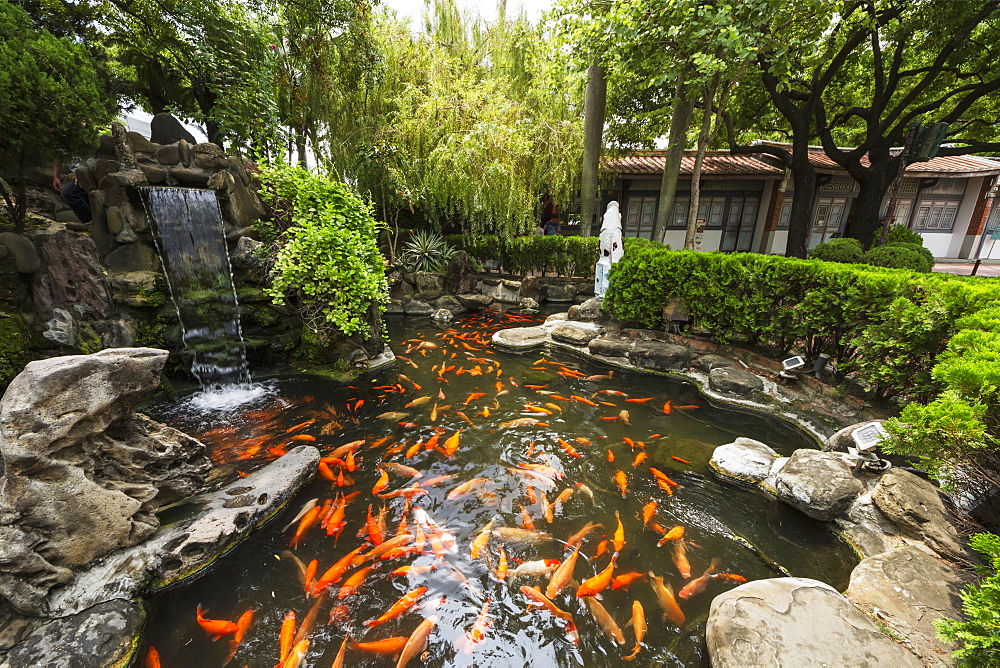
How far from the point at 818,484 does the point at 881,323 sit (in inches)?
101

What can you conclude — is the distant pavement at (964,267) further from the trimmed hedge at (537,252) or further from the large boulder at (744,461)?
the large boulder at (744,461)

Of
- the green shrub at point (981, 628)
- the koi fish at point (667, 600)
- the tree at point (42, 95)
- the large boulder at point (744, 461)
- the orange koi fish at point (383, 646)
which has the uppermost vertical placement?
the tree at point (42, 95)

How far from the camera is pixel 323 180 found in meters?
6.22

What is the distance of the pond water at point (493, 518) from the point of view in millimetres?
2613

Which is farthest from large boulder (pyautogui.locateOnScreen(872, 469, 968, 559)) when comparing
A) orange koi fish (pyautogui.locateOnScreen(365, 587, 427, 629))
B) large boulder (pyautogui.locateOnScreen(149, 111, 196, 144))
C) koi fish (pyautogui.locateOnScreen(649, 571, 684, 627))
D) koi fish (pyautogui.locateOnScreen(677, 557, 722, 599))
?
large boulder (pyautogui.locateOnScreen(149, 111, 196, 144))

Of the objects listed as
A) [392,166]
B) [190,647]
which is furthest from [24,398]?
[392,166]

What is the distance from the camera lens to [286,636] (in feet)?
8.31

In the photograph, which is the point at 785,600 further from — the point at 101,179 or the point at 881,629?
the point at 101,179

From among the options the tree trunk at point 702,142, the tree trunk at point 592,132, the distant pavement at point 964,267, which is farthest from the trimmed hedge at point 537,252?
the distant pavement at point 964,267

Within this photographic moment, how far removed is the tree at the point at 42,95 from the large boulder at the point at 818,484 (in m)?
8.60

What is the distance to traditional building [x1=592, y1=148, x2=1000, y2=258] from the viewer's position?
51.3 ft

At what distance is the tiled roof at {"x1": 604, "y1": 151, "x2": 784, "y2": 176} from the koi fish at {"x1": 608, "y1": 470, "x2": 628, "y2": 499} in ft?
41.5

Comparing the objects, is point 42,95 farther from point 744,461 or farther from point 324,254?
point 744,461

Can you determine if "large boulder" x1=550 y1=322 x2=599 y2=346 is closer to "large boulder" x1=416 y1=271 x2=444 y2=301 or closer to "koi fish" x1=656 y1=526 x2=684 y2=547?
"large boulder" x1=416 y1=271 x2=444 y2=301
